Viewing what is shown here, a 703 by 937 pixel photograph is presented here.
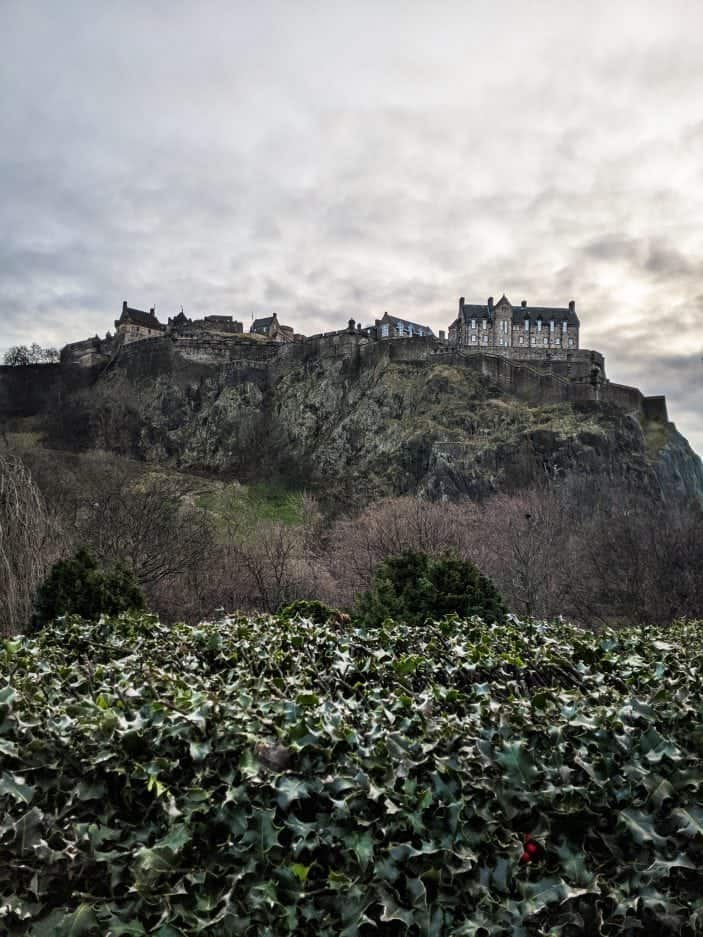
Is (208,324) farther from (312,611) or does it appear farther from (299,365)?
(312,611)

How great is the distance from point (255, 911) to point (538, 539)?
87.7ft

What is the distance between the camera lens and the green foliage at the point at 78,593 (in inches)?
429

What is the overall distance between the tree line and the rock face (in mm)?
12830

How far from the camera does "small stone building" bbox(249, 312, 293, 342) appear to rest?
86.2 m

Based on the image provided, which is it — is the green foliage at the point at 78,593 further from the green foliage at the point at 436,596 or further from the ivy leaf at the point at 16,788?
the ivy leaf at the point at 16,788

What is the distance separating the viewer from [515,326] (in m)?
84.2

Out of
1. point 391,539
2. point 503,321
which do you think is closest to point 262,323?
point 503,321

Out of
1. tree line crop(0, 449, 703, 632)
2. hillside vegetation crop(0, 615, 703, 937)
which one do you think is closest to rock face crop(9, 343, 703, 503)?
tree line crop(0, 449, 703, 632)

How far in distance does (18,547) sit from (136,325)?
75.1 m

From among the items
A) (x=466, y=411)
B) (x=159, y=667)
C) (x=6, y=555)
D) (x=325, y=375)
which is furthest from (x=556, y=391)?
(x=159, y=667)

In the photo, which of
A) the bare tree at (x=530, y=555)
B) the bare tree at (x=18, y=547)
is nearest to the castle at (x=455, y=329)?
the bare tree at (x=530, y=555)

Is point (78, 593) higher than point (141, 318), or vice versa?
point (141, 318)

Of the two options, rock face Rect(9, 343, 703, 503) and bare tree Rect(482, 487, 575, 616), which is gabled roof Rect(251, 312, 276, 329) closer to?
rock face Rect(9, 343, 703, 503)

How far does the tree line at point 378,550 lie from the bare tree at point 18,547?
187 centimetres
